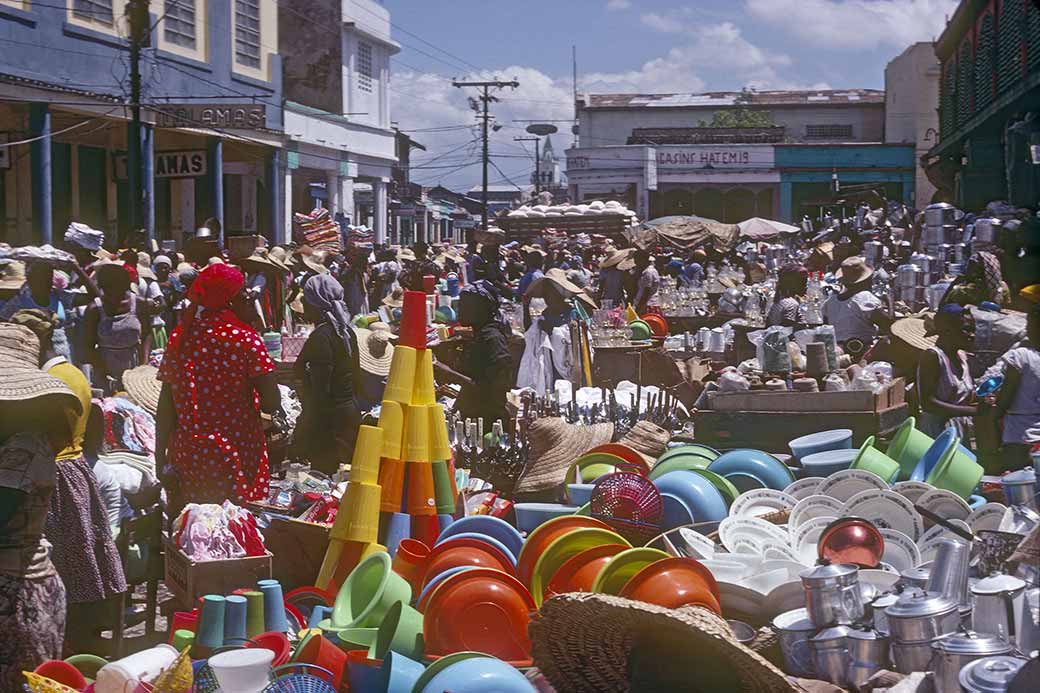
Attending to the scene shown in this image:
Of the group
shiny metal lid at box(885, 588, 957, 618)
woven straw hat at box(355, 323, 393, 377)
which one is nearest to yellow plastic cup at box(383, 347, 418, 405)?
shiny metal lid at box(885, 588, 957, 618)

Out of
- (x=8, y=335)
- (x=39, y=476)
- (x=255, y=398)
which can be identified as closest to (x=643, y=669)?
(x=39, y=476)

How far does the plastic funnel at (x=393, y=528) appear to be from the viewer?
541 centimetres

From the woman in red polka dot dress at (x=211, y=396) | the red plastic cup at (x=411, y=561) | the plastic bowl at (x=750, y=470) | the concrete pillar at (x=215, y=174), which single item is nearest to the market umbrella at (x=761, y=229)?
the concrete pillar at (x=215, y=174)

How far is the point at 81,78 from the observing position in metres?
21.5

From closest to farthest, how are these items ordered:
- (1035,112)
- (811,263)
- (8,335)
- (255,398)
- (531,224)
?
1. (8,335)
2. (255,398)
3. (1035,112)
4. (811,263)
5. (531,224)

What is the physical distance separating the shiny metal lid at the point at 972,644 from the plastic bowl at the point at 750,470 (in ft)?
8.46

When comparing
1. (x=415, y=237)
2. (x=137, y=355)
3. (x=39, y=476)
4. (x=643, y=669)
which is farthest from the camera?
(x=415, y=237)

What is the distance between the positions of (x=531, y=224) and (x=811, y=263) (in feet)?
38.6

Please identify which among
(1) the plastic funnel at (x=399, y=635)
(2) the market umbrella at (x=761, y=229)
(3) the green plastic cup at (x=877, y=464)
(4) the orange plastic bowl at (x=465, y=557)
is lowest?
(1) the plastic funnel at (x=399, y=635)

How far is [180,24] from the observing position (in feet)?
84.6

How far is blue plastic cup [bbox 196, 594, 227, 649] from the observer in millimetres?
4203

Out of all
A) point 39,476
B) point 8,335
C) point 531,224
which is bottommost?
point 39,476

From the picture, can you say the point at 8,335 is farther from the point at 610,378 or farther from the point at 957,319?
the point at 610,378

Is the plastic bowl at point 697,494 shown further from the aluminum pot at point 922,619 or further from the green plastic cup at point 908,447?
the aluminum pot at point 922,619
